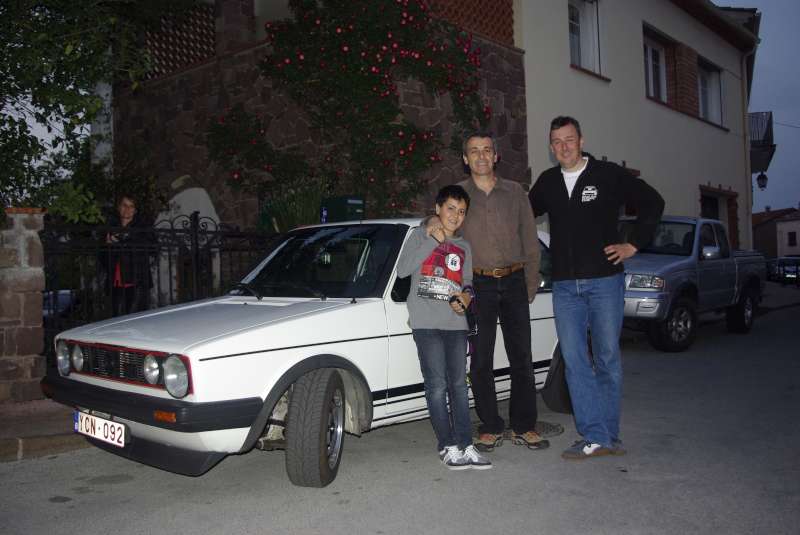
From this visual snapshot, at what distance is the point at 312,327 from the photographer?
13.2ft

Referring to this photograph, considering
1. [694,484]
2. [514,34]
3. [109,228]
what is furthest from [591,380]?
[514,34]

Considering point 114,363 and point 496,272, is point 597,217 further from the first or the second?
point 114,363

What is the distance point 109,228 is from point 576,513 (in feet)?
16.8

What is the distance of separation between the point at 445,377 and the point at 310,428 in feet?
3.03

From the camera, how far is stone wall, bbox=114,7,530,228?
33.8 feet

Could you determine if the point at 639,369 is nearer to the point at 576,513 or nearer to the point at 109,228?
the point at 576,513

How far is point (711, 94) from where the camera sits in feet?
67.0

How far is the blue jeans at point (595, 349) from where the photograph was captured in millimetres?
4602

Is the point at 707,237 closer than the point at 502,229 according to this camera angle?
No

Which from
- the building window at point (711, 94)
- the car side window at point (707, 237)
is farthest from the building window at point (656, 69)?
the car side window at point (707, 237)

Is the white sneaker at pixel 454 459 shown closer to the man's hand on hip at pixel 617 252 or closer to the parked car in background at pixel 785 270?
the man's hand on hip at pixel 617 252

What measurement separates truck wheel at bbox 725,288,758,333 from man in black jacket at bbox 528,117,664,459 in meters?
7.42

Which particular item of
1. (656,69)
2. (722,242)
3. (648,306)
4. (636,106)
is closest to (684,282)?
(648,306)

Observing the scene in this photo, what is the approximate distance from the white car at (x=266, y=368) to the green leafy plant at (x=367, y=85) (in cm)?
471
